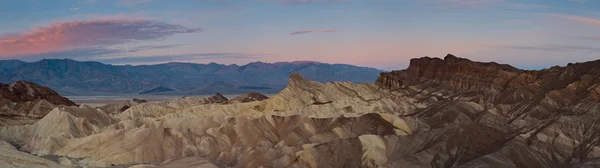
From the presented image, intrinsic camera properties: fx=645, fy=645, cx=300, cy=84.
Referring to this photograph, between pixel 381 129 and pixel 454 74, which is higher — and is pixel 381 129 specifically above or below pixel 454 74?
below

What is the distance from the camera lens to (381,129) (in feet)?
284

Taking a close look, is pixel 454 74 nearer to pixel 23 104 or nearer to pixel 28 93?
pixel 23 104

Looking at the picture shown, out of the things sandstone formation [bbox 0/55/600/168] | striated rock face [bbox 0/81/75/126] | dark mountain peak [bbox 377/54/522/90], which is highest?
dark mountain peak [bbox 377/54/522/90]

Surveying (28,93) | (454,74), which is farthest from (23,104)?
(454,74)

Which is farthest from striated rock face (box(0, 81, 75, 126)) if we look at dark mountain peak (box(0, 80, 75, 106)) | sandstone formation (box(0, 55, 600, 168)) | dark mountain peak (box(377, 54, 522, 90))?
dark mountain peak (box(377, 54, 522, 90))

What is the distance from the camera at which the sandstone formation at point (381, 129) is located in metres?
72.2

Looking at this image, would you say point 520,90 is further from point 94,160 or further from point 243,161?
point 94,160

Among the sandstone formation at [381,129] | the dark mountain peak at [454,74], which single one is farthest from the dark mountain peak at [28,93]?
the dark mountain peak at [454,74]

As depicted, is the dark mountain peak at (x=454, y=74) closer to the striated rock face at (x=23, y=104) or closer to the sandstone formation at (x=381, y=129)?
the sandstone formation at (x=381, y=129)


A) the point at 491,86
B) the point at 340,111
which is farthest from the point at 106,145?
the point at 491,86

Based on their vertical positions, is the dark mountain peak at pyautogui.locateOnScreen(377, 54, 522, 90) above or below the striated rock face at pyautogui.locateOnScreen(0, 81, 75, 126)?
above

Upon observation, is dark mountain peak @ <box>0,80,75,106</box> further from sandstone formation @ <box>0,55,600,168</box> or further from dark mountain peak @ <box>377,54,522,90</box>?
dark mountain peak @ <box>377,54,522,90</box>

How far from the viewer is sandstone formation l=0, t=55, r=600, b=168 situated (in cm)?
7225

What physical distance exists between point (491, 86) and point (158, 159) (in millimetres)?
62528
